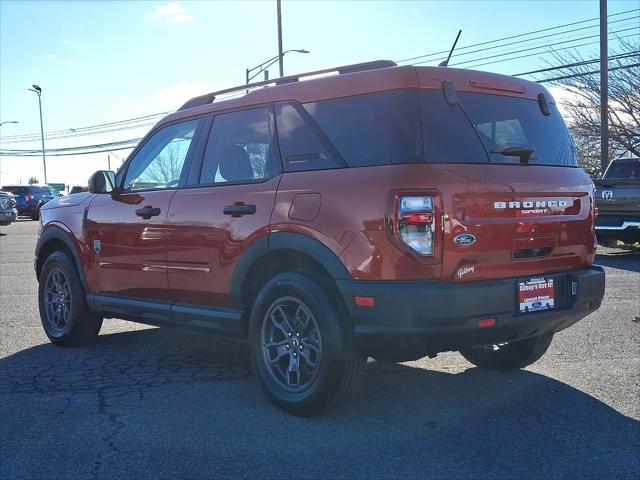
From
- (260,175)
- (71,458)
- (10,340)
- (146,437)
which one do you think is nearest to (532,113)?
(260,175)

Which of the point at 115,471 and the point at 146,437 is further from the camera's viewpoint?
the point at 146,437

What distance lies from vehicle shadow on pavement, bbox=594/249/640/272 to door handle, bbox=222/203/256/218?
8782 millimetres

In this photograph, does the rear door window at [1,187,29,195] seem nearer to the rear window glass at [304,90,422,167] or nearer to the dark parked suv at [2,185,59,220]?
the dark parked suv at [2,185,59,220]

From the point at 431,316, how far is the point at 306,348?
91 centimetres

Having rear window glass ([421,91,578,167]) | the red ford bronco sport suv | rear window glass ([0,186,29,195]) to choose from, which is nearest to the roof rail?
the red ford bronco sport suv

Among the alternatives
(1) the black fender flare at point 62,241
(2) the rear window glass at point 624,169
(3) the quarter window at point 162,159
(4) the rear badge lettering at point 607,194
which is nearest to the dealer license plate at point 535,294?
(3) the quarter window at point 162,159

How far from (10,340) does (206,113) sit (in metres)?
3.04

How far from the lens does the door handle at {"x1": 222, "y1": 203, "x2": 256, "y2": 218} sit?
14.0ft

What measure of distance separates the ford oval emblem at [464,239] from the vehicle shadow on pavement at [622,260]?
860 centimetres

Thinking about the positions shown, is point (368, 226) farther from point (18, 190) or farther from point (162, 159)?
point (18, 190)

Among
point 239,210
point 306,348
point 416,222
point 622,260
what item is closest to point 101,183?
point 239,210

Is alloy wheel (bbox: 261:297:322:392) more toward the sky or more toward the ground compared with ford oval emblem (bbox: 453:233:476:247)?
more toward the ground

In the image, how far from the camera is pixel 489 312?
361 cm

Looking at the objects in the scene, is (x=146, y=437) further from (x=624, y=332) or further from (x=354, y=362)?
(x=624, y=332)
